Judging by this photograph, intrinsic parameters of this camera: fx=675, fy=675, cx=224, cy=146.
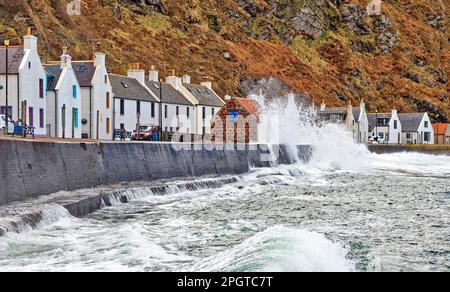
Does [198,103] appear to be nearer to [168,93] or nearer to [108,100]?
[168,93]

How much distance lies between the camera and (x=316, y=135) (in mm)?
73000

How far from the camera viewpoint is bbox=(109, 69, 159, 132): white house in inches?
2265

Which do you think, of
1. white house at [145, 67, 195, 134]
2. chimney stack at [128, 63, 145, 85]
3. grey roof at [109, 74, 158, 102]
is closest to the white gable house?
white house at [145, 67, 195, 134]

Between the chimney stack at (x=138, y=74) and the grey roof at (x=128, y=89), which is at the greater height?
the chimney stack at (x=138, y=74)

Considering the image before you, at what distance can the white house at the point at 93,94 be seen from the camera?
173ft

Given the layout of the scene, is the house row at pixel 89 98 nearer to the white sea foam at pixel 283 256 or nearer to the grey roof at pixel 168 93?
the grey roof at pixel 168 93

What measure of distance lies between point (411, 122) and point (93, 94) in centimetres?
6715

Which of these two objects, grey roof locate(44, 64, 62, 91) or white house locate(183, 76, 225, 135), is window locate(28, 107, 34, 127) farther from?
white house locate(183, 76, 225, 135)

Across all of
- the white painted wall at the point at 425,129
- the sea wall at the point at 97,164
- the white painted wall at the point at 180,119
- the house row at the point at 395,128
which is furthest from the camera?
the white painted wall at the point at 425,129

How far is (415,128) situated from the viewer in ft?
347

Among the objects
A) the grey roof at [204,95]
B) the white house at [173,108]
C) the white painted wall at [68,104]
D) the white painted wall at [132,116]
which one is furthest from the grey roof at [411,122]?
the white painted wall at [68,104]

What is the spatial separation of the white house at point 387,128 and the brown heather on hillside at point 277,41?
25.6 feet

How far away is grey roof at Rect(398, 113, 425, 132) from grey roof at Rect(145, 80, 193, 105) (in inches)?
1927
